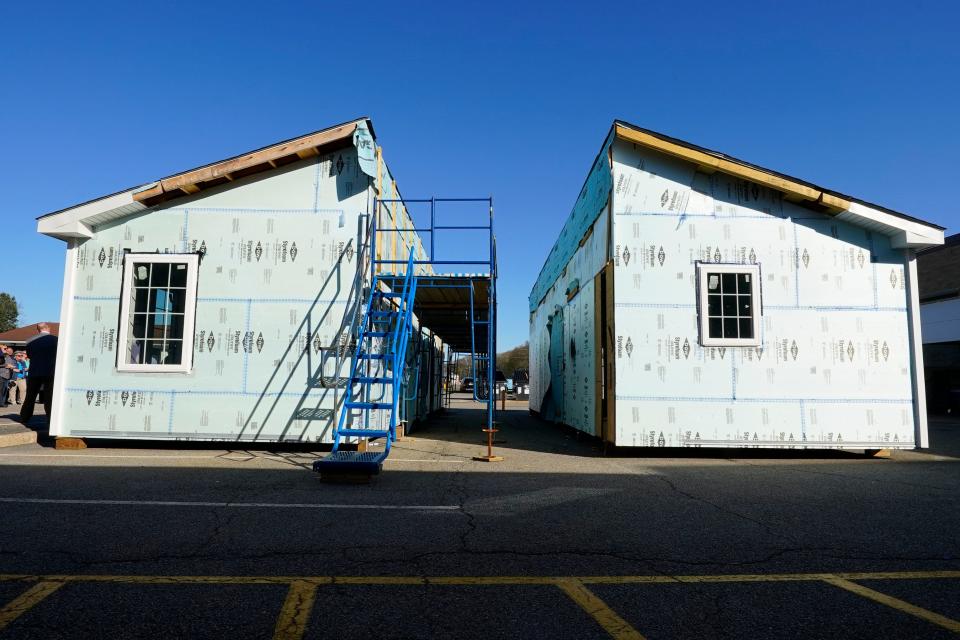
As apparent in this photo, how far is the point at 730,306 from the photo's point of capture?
32.2 feet

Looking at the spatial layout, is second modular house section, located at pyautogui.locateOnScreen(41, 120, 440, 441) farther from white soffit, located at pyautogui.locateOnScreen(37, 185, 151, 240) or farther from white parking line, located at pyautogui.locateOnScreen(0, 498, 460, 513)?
white parking line, located at pyautogui.locateOnScreen(0, 498, 460, 513)

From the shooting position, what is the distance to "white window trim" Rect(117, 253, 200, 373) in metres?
9.70

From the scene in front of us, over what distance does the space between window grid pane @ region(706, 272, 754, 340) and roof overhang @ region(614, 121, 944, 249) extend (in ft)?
5.35

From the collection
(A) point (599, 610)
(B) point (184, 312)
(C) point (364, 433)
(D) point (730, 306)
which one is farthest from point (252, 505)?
(D) point (730, 306)

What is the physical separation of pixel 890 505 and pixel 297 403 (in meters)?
8.18

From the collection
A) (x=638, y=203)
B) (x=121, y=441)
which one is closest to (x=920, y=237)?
(x=638, y=203)

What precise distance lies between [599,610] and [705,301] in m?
7.43

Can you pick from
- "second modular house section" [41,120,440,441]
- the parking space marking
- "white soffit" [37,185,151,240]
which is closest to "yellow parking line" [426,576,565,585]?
the parking space marking

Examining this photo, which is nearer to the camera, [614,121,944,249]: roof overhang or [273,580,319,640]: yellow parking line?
[273,580,319,640]: yellow parking line

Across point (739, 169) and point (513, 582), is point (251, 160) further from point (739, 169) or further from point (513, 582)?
point (513, 582)

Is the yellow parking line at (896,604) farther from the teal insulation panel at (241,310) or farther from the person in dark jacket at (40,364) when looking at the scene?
the person in dark jacket at (40,364)

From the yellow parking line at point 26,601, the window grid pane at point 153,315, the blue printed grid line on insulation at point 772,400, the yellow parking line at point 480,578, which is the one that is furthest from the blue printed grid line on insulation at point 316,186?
the yellow parking line at point 26,601

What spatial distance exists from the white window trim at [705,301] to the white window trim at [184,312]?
8.53 meters

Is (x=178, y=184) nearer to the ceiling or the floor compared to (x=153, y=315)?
nearer to the ceiling
